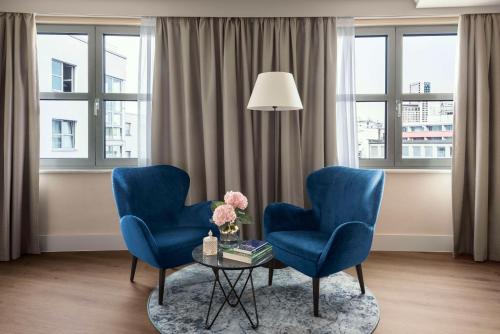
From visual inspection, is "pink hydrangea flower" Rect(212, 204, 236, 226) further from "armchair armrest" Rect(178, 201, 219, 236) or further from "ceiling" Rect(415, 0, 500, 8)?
"ceiling" Rect(415, 0, 500, 8)

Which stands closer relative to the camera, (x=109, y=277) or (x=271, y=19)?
(x=109, y=277)

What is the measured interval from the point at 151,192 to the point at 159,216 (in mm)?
224

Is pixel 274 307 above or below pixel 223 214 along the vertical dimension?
below

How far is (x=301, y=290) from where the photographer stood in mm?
2748

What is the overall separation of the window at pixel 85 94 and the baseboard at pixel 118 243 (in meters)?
0.76

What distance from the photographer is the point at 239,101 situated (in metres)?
3.64

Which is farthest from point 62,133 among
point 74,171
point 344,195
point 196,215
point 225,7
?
point 344,195

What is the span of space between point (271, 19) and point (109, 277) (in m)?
2.83

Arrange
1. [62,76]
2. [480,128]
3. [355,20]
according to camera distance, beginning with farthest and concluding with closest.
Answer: [62,76], [355,20], [480,128]

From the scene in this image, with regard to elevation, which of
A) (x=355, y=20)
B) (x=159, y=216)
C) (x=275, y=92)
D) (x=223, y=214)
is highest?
(x=355, y=20)

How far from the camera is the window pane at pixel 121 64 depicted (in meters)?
3.93

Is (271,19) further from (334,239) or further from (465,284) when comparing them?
(465,284)

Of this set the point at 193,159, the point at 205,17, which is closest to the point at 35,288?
the point at 193,159

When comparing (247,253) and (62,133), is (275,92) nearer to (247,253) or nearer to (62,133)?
(247,253)
